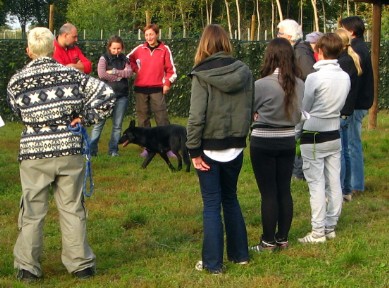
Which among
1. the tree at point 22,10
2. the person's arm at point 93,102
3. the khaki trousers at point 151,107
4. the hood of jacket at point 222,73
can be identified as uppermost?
the tree at point 22,10

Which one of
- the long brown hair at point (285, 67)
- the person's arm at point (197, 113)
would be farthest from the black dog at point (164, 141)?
the person's arm at point (197, 113)

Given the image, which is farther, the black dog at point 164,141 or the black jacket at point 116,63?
the black jacket at point 116,63

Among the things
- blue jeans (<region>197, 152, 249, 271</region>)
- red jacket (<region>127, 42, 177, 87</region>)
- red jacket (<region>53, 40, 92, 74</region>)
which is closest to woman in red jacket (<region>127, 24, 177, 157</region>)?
red jacket (<region>127, 42, 177, 87</region>)

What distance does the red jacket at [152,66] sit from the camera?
39.2 feet

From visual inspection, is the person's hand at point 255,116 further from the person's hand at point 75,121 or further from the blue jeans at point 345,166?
the blue jeans at point 345,166

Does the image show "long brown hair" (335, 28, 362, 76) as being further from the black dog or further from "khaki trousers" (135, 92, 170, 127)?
"khaki trousers" (135, 92, 170, 127)

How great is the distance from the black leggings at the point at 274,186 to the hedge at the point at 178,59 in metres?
11.3

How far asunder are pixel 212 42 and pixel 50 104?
49.3 inches

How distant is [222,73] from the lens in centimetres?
557

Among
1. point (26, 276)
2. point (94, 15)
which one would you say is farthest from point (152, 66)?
point (94, 15)

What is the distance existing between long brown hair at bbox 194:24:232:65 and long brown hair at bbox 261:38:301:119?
59cm

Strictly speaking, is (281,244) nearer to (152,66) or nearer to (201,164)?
(201,164)

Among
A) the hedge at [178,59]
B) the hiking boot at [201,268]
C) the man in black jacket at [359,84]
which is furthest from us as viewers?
the hedge at [178,59]

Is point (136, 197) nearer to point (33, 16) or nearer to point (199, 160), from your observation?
point (199, 160)
